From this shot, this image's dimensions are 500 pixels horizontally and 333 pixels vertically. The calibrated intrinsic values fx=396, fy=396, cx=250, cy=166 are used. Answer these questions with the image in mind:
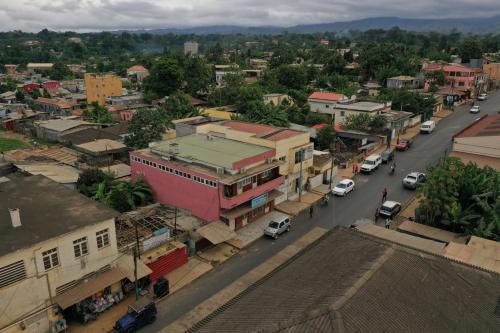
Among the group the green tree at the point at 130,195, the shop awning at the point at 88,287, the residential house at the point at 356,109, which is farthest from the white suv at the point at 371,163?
the shop awning at the point at 88,287

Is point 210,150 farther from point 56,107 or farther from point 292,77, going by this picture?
point 292,77

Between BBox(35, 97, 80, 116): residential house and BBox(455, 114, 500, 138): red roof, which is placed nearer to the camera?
BBox(455, 114, 500, 138): red roof

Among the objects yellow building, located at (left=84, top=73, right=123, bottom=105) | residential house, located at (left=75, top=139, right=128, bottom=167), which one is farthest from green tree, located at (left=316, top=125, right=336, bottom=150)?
yellow building, located at (left=84, top=73, right=123, bottom=105)

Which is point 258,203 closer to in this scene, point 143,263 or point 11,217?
point 143,263

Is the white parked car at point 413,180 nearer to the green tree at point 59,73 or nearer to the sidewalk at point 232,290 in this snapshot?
the sidewalk at point 232,290

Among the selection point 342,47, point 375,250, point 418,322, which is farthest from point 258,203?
point 342,47

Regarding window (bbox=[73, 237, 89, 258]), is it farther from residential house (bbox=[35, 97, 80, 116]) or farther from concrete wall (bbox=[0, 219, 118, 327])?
residential house (bbox=[35, 97, 80, 116])
